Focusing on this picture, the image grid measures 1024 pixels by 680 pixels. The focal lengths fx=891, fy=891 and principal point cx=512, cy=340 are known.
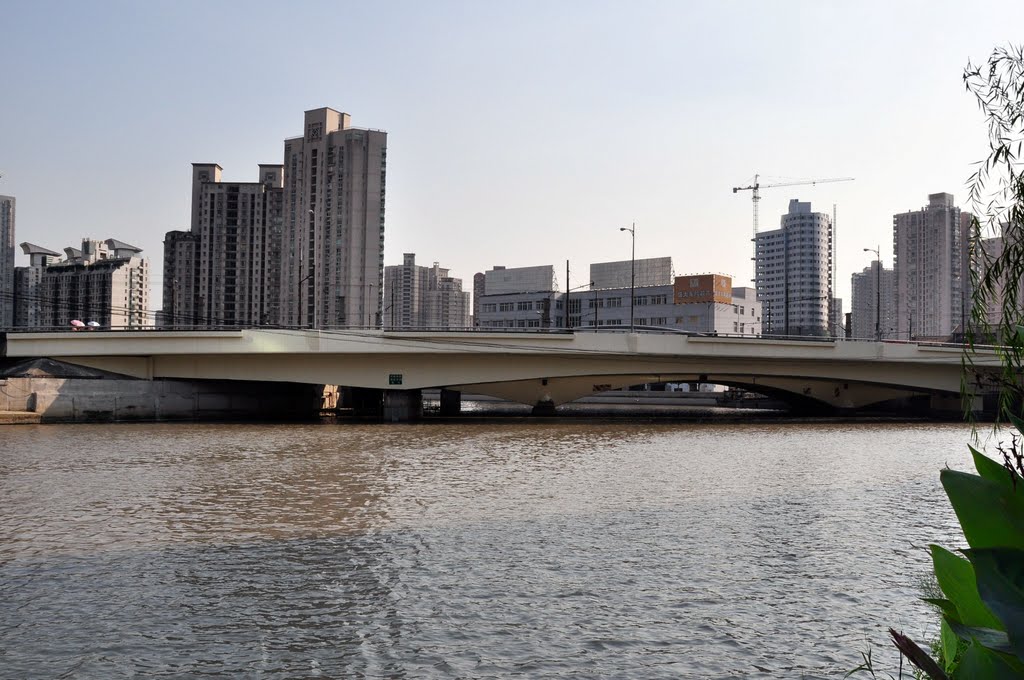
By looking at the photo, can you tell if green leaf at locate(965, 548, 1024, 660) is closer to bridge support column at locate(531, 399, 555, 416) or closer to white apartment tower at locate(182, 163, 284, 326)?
bridge support column at locate(531, 399, 555, 416)

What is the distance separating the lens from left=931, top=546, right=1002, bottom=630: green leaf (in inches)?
109

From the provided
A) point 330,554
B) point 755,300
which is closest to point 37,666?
point 330,554

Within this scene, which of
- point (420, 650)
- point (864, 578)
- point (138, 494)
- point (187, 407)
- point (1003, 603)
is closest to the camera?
point (1003, 603)

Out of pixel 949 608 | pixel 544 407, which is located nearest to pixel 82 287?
pixel 544 407

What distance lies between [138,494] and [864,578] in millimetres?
12808

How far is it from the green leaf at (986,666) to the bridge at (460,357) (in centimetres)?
3832

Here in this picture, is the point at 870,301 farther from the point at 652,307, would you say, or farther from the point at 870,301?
the point at 652,307

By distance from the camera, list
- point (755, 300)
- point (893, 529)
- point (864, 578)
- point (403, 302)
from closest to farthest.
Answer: point (864, 578), point (893, 529), point (755, 300), point (403, 302)

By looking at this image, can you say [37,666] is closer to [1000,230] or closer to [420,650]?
[420,650]

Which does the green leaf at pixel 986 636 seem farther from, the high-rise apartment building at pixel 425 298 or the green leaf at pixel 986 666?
the high-rise apartment building at pixel 425 298

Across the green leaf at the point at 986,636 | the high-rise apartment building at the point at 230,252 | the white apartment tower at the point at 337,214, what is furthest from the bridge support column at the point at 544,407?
the high-rise apartment building at the point at 230,252

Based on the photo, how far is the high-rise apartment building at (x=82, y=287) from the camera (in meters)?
130

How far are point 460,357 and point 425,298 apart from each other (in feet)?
489

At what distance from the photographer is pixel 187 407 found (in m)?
42.6
